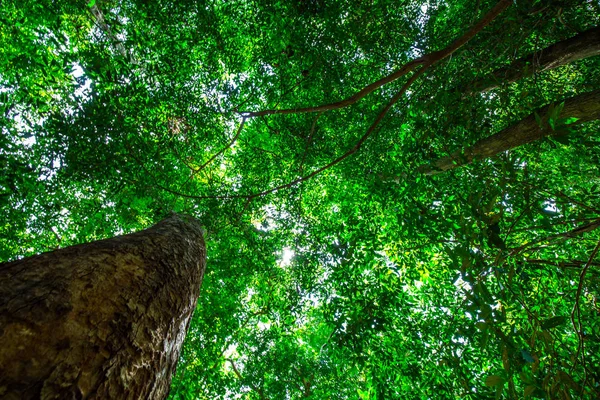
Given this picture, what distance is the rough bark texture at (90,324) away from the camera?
855 millimetres

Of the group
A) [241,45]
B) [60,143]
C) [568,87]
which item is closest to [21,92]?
[60,143]

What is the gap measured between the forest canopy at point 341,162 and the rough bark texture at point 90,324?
1.53 metres

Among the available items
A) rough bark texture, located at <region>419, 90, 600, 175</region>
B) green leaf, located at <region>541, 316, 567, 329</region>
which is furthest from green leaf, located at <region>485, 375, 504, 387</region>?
rough bark texture, located at <region>419, 90, 600, 175</region>

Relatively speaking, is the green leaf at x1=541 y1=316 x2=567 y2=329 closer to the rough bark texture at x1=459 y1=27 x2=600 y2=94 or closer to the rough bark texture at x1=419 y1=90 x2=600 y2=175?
the rough bark texture at x1=419 y1=90 x2=600 y2=175

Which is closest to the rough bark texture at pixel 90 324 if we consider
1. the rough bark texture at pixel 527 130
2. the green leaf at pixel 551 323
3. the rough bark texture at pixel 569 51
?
the green leaf at pixel 551 323

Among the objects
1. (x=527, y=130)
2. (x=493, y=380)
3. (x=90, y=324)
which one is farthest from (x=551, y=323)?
(x=527, y=130)

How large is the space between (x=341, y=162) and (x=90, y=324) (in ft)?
15.3

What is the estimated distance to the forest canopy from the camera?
9.08 feet

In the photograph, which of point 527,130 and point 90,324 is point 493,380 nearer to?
point 90,324

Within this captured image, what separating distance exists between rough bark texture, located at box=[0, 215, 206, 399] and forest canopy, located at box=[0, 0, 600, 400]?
1534mm

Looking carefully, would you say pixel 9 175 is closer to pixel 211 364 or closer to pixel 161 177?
pixel 161 177

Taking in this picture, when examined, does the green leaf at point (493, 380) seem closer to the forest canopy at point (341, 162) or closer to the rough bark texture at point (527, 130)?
the forest canopy at point (341, 162)

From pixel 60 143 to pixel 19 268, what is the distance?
2429 mm

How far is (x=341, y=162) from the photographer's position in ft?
17.4
